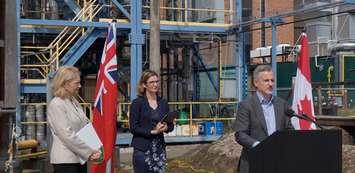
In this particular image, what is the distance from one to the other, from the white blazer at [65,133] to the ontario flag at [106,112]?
2.14m

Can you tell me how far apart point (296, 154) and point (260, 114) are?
1.10m

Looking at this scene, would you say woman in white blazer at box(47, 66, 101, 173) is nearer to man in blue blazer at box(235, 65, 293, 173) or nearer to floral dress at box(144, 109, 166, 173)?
floral dress at box(144, 109, 166, 173)

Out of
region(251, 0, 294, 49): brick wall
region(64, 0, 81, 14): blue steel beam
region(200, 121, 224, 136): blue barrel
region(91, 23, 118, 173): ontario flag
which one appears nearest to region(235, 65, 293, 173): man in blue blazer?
region(91, 23, 118, 173): ontario flag

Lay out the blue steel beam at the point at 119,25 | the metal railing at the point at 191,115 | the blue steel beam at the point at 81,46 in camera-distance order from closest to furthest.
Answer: the blue steel beam at the point at 119,25 → the blue steel beam at the point at 81,46 → the metal railing at the point at 191,115

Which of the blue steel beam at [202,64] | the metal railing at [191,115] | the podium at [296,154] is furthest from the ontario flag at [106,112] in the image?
the blue steel beam at [202,64]

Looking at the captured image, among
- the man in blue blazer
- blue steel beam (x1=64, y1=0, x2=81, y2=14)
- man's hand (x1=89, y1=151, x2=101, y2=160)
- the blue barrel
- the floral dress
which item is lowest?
the blue barrel

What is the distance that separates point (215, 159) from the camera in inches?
517

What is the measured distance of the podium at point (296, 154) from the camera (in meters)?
4.51

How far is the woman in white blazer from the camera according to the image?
19.2ft

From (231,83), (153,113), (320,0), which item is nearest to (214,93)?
(231,83)

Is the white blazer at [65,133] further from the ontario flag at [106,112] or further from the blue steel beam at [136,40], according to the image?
the blue steel beam at [136,40]

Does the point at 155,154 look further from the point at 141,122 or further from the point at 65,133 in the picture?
the point at 65,133

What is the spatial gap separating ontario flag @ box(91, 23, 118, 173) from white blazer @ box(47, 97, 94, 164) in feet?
7.01

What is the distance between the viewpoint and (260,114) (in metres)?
5.61
